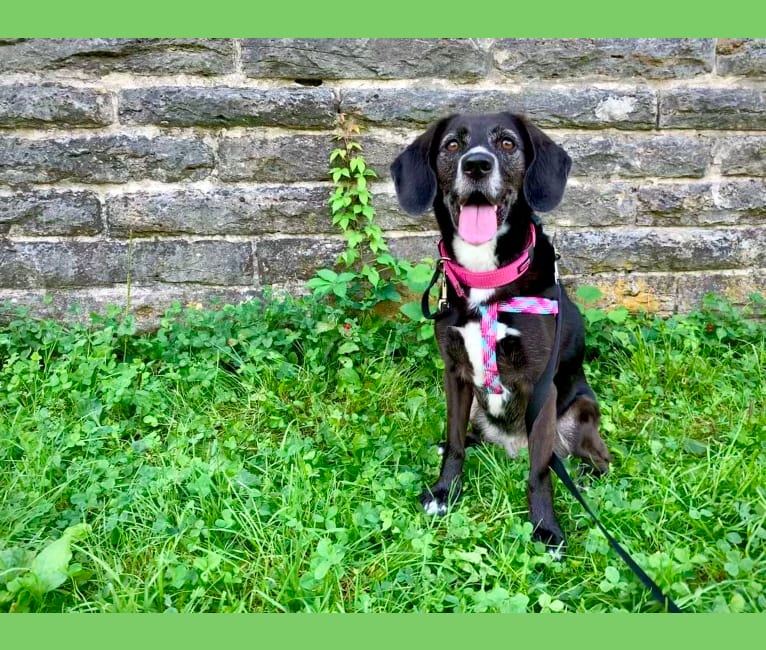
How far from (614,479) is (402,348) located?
→ 1378mm

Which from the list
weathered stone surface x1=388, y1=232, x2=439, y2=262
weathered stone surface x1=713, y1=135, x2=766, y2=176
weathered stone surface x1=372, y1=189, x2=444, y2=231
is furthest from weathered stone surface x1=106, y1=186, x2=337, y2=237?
weathered stone surface x1=713, y1=135, x2=766, y2=176

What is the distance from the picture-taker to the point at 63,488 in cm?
230

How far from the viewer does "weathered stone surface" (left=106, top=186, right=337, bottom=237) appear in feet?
11.5

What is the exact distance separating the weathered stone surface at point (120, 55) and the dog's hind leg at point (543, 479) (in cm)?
247

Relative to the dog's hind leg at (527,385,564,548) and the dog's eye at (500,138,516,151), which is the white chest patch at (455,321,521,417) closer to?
the dog's hind leg at (527,385,564,548)

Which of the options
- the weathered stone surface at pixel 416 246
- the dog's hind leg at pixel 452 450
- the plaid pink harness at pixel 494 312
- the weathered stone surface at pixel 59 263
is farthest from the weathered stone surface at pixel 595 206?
the weathered stone surface at pixel 59 263

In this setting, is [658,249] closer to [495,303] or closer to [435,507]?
[495,303]

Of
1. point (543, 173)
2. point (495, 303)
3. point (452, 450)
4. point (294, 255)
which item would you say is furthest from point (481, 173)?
point (294, 255)

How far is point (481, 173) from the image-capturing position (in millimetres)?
2254

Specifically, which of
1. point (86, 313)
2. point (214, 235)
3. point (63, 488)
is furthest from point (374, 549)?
point (86, 313)

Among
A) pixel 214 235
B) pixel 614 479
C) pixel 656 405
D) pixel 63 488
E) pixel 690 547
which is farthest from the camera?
pixel 214 235

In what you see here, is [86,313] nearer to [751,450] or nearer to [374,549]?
[374,549]

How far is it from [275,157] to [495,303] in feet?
5.69

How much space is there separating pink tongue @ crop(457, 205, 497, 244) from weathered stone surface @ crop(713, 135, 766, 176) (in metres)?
2.09
